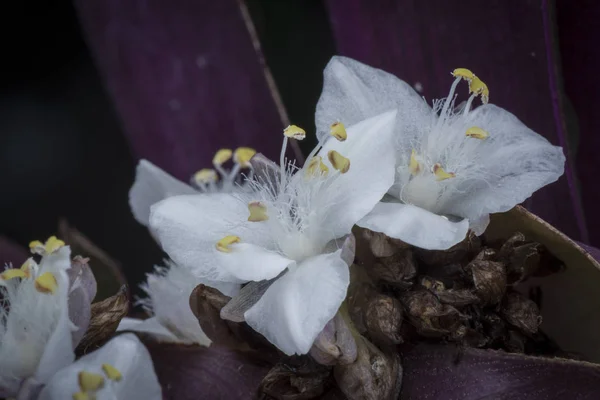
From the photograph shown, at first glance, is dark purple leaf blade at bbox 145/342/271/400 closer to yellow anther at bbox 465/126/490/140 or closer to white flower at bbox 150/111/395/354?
white flower at bbox 150/111/395/354

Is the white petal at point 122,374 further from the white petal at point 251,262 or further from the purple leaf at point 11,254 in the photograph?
the purple leaf at point 11,254

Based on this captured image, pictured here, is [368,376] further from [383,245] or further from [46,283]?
[46,283]

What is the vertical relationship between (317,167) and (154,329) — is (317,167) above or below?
above


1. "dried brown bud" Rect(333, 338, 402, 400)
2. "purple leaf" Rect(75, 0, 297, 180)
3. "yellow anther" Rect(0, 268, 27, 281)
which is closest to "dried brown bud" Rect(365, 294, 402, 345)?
"dried brown bud" Rect(333, 338, 402, 400)

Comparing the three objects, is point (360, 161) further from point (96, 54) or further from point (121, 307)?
point (96, 54)

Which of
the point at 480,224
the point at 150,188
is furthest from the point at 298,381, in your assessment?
the point at 150,188

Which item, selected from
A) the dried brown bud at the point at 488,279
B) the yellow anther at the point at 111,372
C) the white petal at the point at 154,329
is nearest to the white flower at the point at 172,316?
the white petal at the point at 154,329
